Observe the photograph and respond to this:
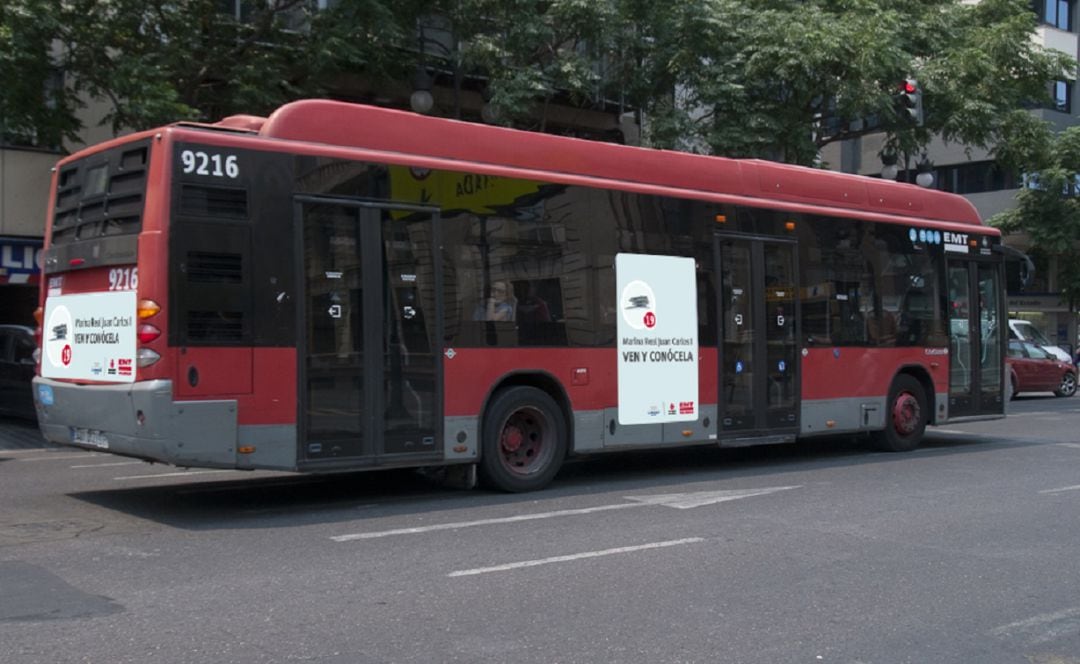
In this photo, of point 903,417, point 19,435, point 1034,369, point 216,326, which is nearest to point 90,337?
point 216,326

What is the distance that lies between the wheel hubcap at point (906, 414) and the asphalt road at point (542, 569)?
2429mm

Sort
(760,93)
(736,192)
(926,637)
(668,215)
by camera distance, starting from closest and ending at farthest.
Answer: (926,637) < (668,215) < (736,192) < (760,93)

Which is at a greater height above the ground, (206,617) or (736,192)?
(736,192)

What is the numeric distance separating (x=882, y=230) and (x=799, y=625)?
940 centimetres

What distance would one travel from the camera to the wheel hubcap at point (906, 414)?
593 inches

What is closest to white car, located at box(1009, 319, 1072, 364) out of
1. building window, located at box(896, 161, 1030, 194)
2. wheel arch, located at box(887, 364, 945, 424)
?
building window, located at box(896, 161, 1030, 194)

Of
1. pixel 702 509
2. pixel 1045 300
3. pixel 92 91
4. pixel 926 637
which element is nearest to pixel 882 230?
pixel 702 509

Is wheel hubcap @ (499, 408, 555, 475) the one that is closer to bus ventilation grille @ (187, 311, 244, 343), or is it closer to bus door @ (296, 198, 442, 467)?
bus door @ (296, 198, 442, 467)

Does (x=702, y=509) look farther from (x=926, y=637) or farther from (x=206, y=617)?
(x=206, y=617)

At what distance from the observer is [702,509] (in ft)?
33.4

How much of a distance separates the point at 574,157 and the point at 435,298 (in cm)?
233

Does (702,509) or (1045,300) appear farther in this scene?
(1045,300)

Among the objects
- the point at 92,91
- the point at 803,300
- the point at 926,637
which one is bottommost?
the point at 926,637

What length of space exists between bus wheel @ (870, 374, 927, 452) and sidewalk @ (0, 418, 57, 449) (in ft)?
38.2
